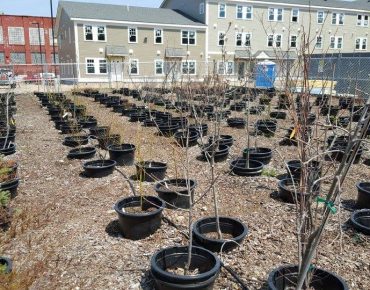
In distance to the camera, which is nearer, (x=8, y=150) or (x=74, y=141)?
(x=8, y=150)

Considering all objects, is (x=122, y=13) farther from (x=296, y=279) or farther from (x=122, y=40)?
(x=296, y=279)

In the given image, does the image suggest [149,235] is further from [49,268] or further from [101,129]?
[101,129]

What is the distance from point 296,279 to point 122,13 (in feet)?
116

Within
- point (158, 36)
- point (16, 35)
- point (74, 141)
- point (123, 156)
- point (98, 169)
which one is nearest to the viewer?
point (98, 169)

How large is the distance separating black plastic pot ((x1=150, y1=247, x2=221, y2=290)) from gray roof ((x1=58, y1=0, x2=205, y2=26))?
31.3 m

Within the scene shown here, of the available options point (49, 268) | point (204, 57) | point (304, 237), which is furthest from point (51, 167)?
point (204, 57)

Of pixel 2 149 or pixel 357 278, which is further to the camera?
pixel 2 149

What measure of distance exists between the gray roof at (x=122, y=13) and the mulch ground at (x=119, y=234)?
2843 centimetres

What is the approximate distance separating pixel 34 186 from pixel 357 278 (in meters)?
4.74

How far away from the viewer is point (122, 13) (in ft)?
113

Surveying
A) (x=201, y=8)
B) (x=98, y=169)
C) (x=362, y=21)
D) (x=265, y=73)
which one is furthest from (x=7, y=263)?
(x=362, y=21)

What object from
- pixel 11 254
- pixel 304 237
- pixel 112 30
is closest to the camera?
pixel 304 237

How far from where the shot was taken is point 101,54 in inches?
1268

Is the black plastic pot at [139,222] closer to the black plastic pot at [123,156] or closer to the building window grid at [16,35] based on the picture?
the black plastic pot at [123,156]
